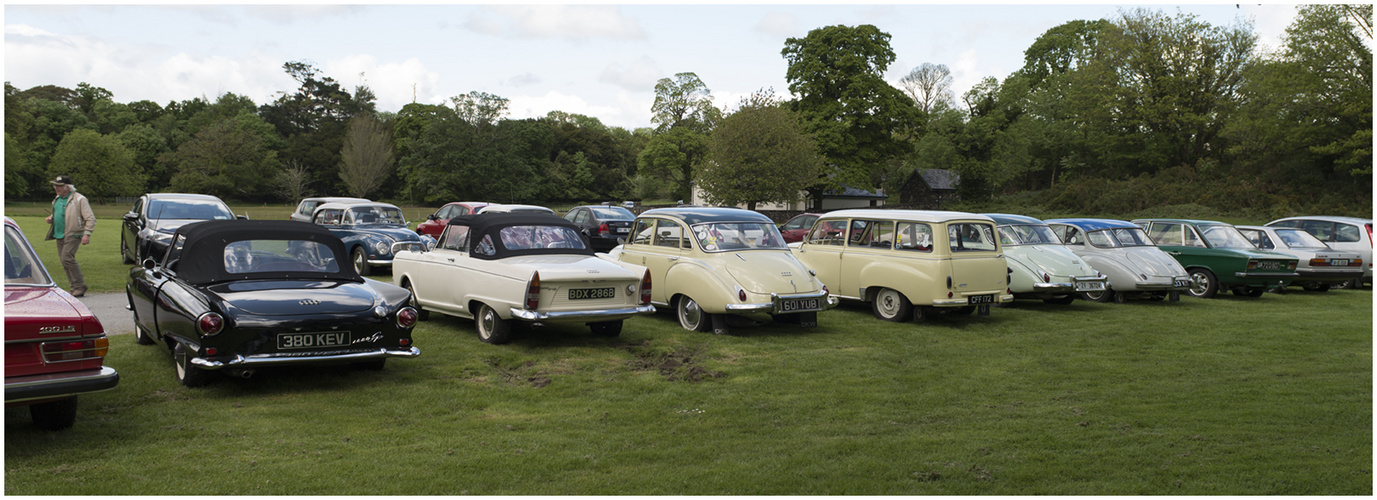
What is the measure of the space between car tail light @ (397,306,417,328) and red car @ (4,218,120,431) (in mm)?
2432

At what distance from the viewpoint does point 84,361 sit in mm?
5238

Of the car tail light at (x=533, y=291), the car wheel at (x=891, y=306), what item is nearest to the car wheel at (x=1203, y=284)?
→ the car wheel at (x=891, y=306)

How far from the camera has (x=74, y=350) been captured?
17.0ft

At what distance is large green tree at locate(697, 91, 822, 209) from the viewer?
39.2 meters

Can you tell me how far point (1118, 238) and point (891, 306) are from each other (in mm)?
6246

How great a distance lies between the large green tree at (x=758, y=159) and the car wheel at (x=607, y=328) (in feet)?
95.4

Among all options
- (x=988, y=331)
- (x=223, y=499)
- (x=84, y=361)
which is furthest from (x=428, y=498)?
(x=988, y=331)

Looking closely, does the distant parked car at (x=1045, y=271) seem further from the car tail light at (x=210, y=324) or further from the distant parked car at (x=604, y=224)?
the car tail light at (x=210, y=324)

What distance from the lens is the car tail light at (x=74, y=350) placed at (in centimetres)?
508

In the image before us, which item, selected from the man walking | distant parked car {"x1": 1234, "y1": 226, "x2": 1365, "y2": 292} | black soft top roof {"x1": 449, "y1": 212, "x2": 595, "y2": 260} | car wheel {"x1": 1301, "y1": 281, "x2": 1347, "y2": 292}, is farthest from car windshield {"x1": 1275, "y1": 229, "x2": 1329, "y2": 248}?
the man walking

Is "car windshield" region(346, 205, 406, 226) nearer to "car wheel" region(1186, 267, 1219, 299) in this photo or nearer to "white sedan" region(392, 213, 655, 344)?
"white sedan" region(392, 213, 655, 344)

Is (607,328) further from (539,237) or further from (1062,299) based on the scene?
(1062,299)

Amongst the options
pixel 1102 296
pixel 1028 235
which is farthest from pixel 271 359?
pixel 1102 296

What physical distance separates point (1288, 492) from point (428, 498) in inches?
197
